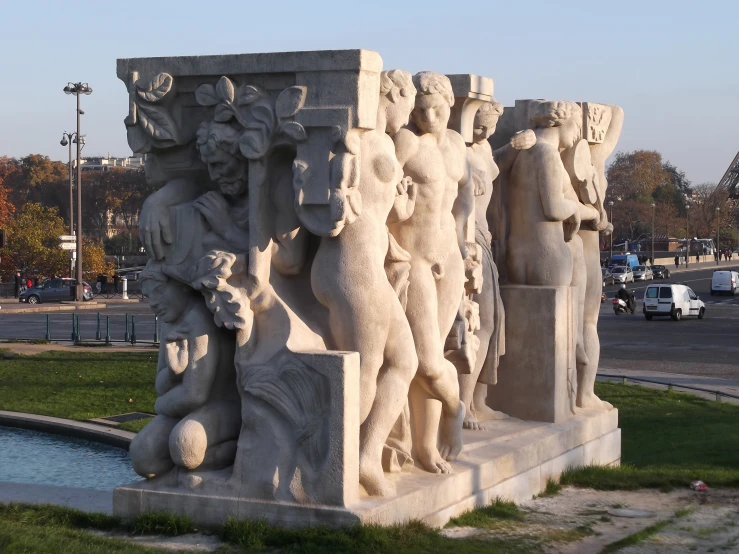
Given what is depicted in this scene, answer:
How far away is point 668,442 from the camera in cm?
1311

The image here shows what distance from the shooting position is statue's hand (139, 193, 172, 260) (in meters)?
7.78

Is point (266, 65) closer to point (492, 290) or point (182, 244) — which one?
point (182, 244)

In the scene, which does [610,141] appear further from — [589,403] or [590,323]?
[589,403]

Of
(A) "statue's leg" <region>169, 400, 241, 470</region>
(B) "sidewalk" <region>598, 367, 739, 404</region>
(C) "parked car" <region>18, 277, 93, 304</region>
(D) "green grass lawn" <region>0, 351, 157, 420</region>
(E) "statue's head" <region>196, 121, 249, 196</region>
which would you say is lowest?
(B) "sidewalk" <region>598, 367, 739, 404</region>

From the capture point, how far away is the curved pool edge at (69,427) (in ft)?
38.4

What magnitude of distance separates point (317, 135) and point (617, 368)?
1631 centimetres

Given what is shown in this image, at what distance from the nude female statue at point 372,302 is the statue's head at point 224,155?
736 millimetres

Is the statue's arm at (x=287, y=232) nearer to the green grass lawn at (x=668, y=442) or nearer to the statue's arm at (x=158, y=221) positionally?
the statue's arm at (x=158, y=221)

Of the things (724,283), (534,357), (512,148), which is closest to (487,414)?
(534,357)

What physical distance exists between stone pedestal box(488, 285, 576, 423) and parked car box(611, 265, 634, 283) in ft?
190

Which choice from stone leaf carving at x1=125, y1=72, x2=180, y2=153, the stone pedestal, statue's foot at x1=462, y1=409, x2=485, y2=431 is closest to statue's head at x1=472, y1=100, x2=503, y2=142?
the stone pedestal

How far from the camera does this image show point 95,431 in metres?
11.9

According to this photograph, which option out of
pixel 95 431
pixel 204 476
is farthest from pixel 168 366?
pixel 95 431

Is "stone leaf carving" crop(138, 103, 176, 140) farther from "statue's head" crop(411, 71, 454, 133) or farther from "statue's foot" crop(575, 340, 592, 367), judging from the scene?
"statue's foot" crop(575, 340, 592, 367)
